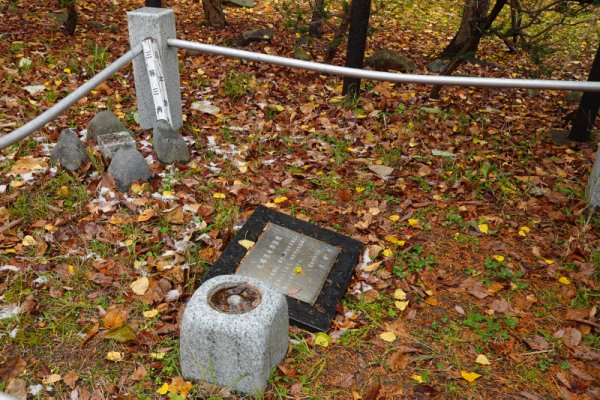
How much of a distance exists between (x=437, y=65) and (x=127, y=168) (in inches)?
175

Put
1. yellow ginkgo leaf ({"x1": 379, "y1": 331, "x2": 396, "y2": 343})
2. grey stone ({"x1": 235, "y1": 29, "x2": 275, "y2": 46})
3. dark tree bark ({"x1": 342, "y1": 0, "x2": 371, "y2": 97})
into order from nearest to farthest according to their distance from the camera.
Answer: yellow ginkgo leaf ({"x1": 379, "y1": 331, "x2": 396, "y2": 343})
dark tree bark ({"x1": 342, "y1": 0, "x2": 371, "y2": 97})
grey stone ({"x1": 235, "y1": 29, "x2": 275, "y2": 46})

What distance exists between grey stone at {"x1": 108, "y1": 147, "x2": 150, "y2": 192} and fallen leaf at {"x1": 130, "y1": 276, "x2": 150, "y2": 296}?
41.9 inches

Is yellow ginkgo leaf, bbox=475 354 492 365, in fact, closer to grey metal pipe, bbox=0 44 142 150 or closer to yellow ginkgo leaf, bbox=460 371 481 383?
yellow ginkgo leaf, bbox=460 371 481 383

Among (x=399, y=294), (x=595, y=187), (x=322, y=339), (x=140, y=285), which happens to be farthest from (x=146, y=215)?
(x=595, y=187)

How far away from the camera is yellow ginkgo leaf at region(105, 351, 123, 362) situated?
9.05ft

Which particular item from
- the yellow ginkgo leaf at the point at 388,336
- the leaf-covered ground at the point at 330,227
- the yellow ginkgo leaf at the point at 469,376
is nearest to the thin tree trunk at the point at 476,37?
the leaf-covered ground at the point at 330,227

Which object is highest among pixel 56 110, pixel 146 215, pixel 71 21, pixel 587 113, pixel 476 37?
pixel 476 37

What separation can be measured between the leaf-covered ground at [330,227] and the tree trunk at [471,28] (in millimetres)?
684

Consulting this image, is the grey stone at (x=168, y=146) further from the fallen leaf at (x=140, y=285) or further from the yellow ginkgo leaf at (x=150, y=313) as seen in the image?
the yellow ginkgo leaf at (x=150, y=313)

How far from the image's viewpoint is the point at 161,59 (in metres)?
4.44

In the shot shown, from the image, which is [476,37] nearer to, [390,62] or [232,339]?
[390,62]

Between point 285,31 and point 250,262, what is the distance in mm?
5277

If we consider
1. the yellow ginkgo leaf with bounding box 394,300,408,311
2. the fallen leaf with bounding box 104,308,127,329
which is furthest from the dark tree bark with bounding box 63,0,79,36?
the yellow ginkgo leaf with bounding box 394,300,408,311

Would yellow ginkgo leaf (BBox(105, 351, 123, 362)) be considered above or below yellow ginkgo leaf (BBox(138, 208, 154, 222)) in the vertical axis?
below
